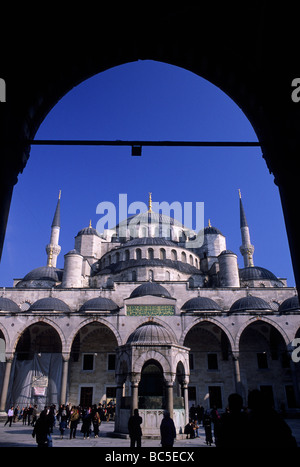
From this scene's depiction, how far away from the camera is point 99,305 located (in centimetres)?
2184

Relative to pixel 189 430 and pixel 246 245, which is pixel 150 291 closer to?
pixel 189 430

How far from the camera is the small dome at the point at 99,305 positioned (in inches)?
851

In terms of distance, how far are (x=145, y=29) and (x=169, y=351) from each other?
855cm

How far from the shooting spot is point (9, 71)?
396cm

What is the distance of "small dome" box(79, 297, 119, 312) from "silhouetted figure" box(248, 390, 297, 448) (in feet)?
65.9

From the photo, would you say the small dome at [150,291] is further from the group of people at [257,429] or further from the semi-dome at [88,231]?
the group of people at [257,429]

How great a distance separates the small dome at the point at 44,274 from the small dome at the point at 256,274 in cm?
1570

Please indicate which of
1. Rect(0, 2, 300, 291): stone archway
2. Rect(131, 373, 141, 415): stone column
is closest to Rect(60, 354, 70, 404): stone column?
Rect(131, 373, 141, 415): stone column

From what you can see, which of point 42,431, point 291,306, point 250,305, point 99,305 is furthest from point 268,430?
point 291,306

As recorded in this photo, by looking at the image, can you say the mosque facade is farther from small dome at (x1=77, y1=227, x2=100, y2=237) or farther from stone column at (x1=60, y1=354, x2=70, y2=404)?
small dome at (x1=77, y1=227, x2=100, y2=237)

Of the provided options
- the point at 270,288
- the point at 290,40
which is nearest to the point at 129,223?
the point at 270,288

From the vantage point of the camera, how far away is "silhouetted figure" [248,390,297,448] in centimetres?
205

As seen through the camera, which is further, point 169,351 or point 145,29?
point 169,351
